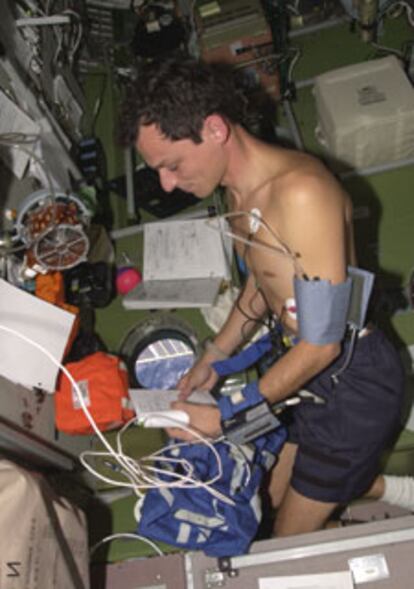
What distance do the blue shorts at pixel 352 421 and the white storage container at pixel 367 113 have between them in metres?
0.99

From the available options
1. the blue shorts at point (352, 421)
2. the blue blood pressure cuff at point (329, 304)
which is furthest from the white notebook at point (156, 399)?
the blue blood pressure cuff at point (329, 304)

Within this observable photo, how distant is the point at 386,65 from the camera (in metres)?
2.27

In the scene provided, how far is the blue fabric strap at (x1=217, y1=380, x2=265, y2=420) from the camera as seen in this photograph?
1.38m

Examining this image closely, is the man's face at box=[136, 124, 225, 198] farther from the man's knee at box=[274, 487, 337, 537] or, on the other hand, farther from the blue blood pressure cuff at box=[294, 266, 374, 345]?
the man's knee at box=[274, 487, 337, 537]

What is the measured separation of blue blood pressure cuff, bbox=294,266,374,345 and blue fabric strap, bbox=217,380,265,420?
22 centimetres

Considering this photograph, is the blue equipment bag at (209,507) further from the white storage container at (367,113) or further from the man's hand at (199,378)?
the white storage container at (367,113)

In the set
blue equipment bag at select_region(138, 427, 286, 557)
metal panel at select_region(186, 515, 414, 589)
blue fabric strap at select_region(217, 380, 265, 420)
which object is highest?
blue fabric strap at select_region(217, 380, 265, 420)

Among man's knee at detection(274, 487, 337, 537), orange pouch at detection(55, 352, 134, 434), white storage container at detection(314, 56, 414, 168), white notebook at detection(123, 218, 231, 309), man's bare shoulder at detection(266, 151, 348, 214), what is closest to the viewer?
man's bare shoulder at detection(266, 151, 348, 214)

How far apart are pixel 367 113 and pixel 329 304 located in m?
1.26

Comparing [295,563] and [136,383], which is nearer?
[295,563]

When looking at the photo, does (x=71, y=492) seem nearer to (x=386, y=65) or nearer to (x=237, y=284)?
(x=237, y=284)

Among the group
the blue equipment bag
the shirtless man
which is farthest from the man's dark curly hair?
the blue equipment bag

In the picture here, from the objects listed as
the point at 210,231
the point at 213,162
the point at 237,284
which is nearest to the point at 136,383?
the point at 237,284

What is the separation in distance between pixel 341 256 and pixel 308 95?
172 centimetres
